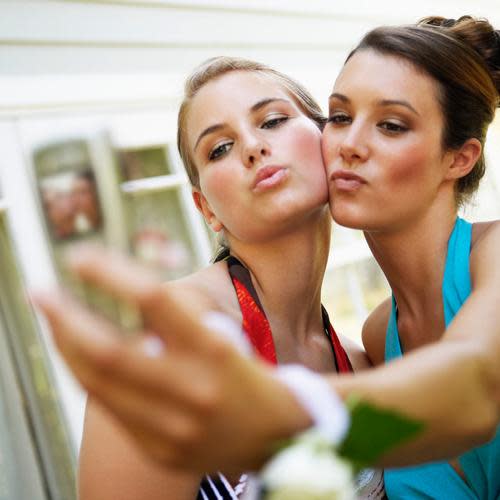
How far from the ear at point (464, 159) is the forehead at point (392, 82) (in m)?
0.21

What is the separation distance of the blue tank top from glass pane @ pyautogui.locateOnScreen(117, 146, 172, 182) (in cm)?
286

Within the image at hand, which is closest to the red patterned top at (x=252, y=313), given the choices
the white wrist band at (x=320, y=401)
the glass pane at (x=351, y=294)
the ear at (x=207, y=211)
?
the ear at (x=207, y=211)

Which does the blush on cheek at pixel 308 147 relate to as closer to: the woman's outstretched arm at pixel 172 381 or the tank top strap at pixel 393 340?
the tank top strap at pixel 393 340

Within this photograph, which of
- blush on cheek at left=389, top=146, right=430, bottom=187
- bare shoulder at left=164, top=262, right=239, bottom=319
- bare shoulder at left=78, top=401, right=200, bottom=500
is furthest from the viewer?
blush on cheek at left=389, top=146, right=430, bottom=187

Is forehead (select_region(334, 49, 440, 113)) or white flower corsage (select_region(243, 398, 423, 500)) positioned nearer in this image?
white flower corsage (select_region(243, 398, 423, 500))

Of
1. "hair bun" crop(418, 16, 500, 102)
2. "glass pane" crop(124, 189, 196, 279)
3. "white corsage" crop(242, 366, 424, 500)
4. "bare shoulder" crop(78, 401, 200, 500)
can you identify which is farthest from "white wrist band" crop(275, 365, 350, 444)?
"glass pane" crop(124, 189, 196, 279)

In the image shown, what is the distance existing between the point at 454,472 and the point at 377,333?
2.48 feet

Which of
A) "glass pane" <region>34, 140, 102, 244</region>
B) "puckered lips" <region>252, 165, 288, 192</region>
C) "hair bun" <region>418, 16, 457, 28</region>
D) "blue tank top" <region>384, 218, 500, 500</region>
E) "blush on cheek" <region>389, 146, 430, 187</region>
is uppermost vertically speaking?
"glass pane" <region>34, 140, 102, 244</region>

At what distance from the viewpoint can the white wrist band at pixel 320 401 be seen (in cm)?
64

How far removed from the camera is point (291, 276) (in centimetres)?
199

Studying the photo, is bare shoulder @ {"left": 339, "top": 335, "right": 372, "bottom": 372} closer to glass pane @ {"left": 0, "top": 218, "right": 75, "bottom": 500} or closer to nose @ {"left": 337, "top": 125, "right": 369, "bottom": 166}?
nose @ {"left": 337, "top": 125, "right": 369, "bottom": 166}

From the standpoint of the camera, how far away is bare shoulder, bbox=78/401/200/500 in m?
1.29

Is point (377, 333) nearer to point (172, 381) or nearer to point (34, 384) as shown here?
point (172, 381)

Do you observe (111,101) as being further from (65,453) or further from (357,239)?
(357,239)
